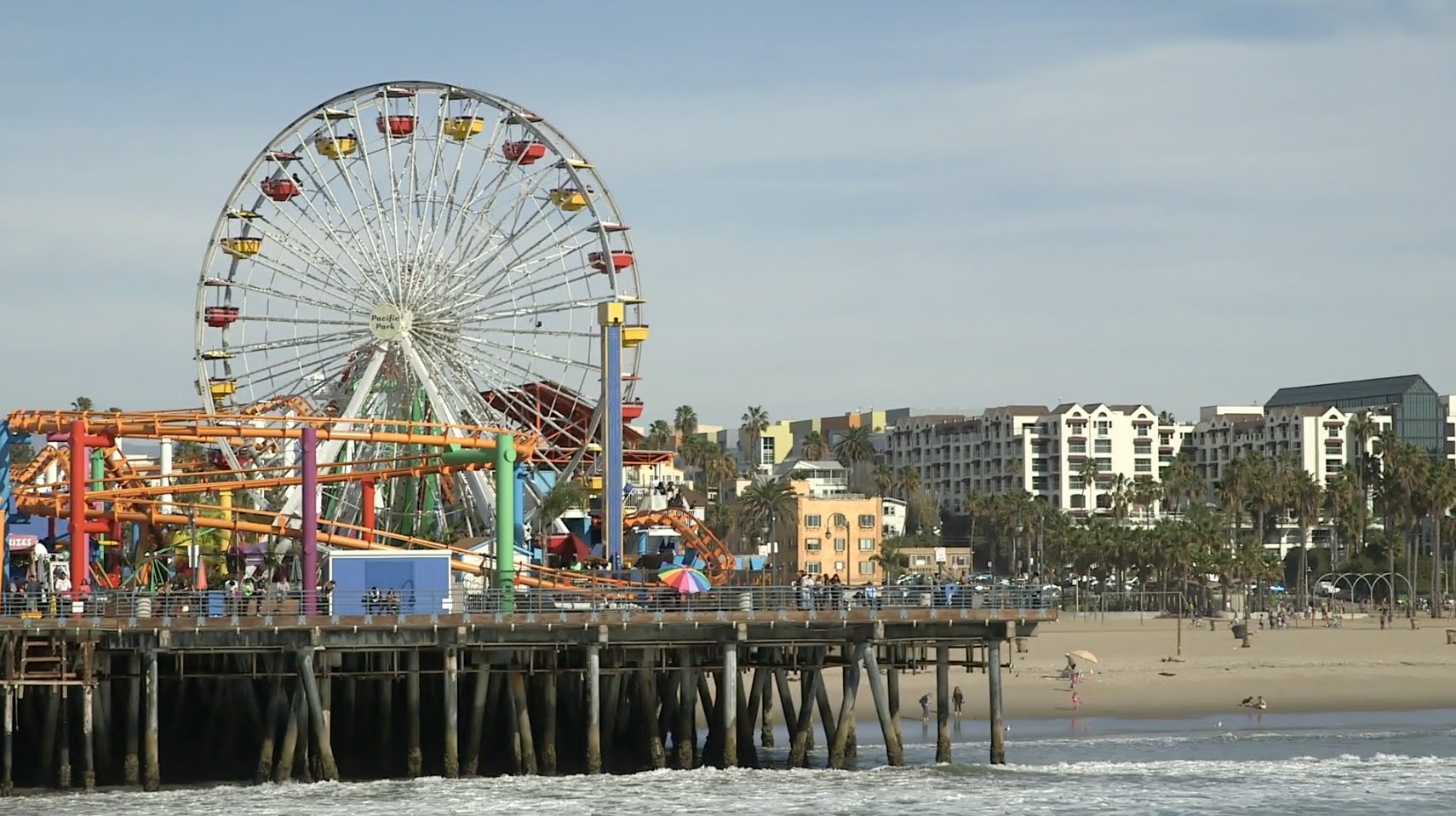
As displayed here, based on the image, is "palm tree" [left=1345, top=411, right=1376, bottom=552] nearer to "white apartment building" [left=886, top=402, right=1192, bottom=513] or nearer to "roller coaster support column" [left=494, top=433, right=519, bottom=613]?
"white apartment building" [left=886, top=402, right=1192, bottom=513]

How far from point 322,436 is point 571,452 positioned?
2150 centimetres

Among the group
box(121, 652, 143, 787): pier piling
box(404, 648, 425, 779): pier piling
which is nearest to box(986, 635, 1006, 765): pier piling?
box(404, 648, 425, 779): pier piling

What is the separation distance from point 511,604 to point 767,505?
266ft

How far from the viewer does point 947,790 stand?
45.4 meters

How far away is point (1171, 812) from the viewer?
4381 cm

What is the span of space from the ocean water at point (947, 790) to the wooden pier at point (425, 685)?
97 centimetres

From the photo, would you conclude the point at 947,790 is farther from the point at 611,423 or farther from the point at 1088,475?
the point at 1088,475

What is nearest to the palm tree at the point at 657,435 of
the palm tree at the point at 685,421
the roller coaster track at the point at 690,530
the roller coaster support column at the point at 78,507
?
the palm tree at the point at 685,421

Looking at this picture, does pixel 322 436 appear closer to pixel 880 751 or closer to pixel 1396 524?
pixel 880 751

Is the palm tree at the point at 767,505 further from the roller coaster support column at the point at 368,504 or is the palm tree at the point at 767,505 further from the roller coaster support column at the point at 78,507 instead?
the roller coaster support column at the point at 78,507

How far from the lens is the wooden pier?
1790 inches

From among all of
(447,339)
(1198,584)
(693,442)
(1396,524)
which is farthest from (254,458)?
(1396,524)

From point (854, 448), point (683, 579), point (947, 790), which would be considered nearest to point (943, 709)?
point (947, 790)

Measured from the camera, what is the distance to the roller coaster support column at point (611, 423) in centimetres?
6625
